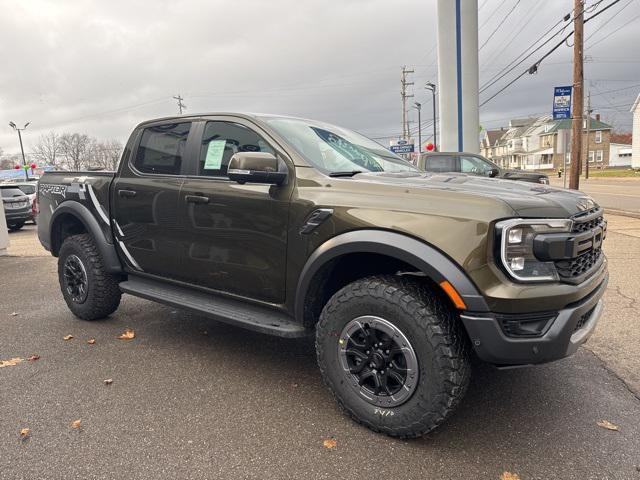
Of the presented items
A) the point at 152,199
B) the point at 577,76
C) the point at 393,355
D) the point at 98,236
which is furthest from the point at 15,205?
the point at 577,76

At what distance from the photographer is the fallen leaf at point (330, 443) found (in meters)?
2.60

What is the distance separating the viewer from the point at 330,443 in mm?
2631

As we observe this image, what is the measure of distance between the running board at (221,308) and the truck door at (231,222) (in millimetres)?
107

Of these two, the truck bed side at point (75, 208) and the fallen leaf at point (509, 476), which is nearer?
the fallen leaf at point (509, 476)

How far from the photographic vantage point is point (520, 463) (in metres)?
2.43

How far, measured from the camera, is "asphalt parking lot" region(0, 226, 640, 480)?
243 centimetres

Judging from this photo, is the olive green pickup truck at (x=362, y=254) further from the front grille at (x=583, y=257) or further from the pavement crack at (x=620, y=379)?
the pavement crack at (x=620, y=379)

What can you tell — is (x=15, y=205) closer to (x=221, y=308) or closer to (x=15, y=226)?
(x=15, y=226)

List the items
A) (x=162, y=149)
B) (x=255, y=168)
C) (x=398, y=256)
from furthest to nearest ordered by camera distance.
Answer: (x=162, y=149) < (x=255, y=168) < (x=398, y=256)

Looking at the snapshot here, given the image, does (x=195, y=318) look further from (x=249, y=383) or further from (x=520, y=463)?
(x=520, y=463)

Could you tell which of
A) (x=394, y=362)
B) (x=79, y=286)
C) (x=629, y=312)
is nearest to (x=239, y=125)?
(x=394, y=362)

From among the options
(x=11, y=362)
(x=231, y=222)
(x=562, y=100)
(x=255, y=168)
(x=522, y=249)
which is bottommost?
(x=11, y=362)

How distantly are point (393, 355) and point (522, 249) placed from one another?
0.86 metres

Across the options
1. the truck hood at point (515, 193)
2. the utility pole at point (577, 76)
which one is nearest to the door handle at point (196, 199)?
the truck hood at point (515, 193)
